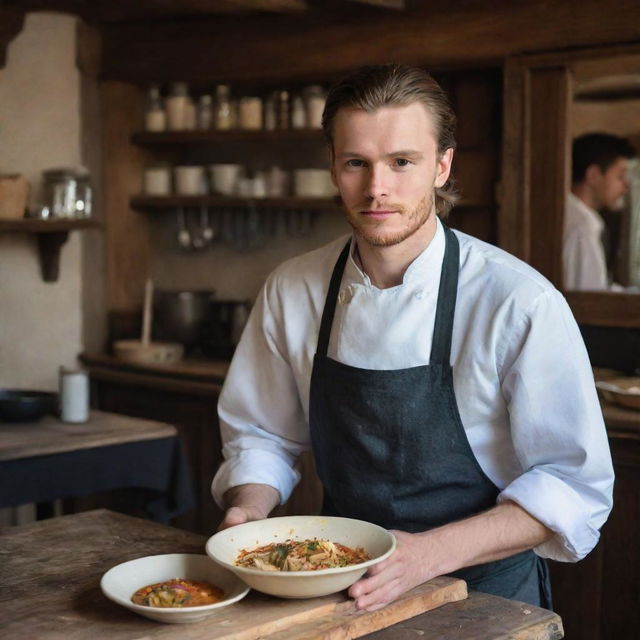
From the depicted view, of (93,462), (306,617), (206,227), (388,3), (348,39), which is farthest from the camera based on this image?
(206,227)

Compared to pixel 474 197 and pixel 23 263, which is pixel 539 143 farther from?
pixel 23 263

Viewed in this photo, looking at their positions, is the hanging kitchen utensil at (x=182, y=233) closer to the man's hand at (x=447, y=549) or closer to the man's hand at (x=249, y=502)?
the man's hand at (x=249, y=502)

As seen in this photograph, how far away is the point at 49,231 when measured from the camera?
4863 mm

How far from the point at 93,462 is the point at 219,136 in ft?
6.26

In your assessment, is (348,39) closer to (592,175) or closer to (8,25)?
(592,175)

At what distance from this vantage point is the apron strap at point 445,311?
2010 mm

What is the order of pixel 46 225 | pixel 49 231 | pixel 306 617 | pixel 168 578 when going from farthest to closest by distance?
pixel 49 231
pixel 46 225
pixel 168 578
pixel 306 617

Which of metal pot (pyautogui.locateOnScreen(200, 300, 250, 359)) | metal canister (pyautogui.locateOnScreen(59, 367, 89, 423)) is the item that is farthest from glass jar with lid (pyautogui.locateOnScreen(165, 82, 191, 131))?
metal canister (pyautogui.locateOnScreen(59, 367, 89, 423))

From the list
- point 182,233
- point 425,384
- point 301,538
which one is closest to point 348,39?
point 182,233

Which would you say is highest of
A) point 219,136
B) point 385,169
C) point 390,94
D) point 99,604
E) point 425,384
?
point 219,136

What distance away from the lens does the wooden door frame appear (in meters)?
3.95

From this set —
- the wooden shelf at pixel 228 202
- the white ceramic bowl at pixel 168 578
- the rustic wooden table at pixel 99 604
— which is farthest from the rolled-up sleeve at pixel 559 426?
Answer: the wooden shelf at pixel 228 202

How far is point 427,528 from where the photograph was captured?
2.03 m

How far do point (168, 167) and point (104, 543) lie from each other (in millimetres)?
3600
